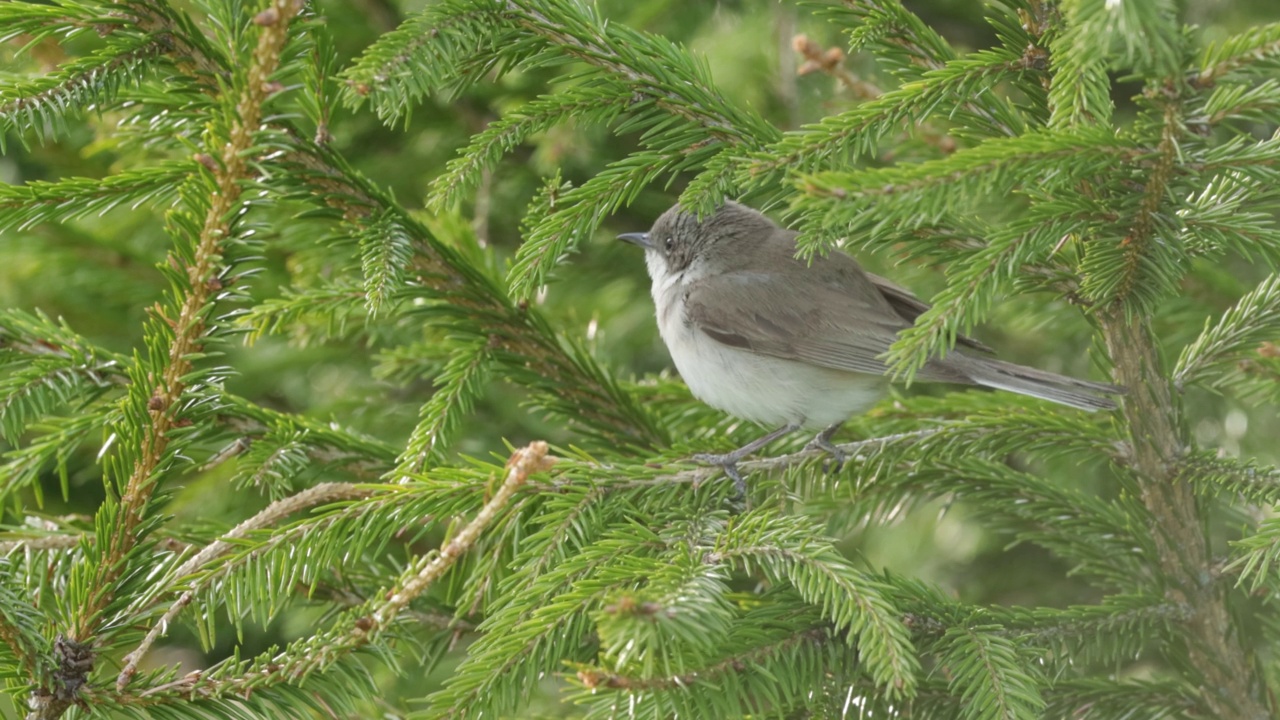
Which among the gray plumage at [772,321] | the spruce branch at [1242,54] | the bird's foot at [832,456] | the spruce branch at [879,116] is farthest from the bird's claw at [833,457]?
the spruce branch at [1242,54]

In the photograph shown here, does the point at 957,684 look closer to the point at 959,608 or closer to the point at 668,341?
the point at 959,608

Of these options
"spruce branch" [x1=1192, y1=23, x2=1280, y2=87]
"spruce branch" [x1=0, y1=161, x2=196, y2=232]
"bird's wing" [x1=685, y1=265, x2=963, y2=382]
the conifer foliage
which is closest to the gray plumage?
"bird's wing" [x1=685, y1=265, x2=963, y2=382]

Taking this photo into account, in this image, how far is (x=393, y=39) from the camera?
6.84 feet

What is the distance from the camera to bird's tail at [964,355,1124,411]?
2.64 m

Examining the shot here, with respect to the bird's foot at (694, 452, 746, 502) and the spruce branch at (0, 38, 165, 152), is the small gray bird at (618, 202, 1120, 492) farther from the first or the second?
the spruce branch at (0, 38, 165, 152)

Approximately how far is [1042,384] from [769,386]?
1.07m

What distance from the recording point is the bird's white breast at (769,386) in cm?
360

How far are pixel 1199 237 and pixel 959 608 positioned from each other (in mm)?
962

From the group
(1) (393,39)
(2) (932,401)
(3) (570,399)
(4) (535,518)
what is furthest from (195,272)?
(2) (932,401)

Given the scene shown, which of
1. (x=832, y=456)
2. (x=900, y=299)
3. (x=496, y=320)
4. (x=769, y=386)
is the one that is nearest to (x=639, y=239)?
(x=769, y=386)

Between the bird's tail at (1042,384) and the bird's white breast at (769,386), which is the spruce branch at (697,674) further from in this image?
the bird's white breast at (769,386)

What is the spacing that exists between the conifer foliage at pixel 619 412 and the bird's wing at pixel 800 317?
16.1 inches

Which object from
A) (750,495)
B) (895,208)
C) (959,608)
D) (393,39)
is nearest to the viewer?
(895,208)

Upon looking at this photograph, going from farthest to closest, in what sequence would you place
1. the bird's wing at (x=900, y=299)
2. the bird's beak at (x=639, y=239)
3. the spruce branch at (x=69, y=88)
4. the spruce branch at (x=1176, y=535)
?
the bird's beak at (x=639, y=239) → the bird's wing at (x=900, y=299) → the spruce branch at (x=1176, y=535) → the spruce branch at (x=69, y=88)
